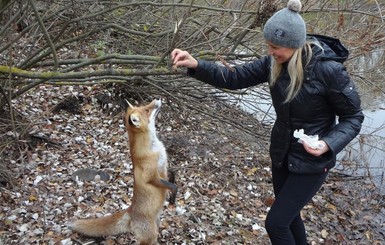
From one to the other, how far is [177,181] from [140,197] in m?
1.66

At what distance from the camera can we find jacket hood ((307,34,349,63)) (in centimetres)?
274

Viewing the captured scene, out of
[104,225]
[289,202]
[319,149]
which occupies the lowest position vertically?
[104,225]

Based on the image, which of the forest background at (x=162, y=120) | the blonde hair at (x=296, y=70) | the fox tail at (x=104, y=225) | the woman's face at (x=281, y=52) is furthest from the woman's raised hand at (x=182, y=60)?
the fox tail at (x=104, y=225)

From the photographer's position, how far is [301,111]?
280 centimetres

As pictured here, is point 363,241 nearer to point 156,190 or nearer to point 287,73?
point 156,190

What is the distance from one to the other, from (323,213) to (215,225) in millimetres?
1747

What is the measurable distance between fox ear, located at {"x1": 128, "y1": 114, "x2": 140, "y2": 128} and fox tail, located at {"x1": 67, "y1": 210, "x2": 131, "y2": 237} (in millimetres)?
793

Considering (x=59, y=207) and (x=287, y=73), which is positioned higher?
(x=287, y=73)

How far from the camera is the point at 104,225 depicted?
366 centimetres

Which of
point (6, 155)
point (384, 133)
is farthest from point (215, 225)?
point (384, 133)

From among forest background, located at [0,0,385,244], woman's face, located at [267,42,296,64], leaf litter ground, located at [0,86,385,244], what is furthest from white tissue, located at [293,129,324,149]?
leaf litter ground, located at [0,86,385,244]

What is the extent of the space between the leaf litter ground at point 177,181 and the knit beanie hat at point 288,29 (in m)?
2.38

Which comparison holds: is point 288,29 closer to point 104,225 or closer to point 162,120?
point 104,225

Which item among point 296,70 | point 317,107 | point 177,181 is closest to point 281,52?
point 296,70
